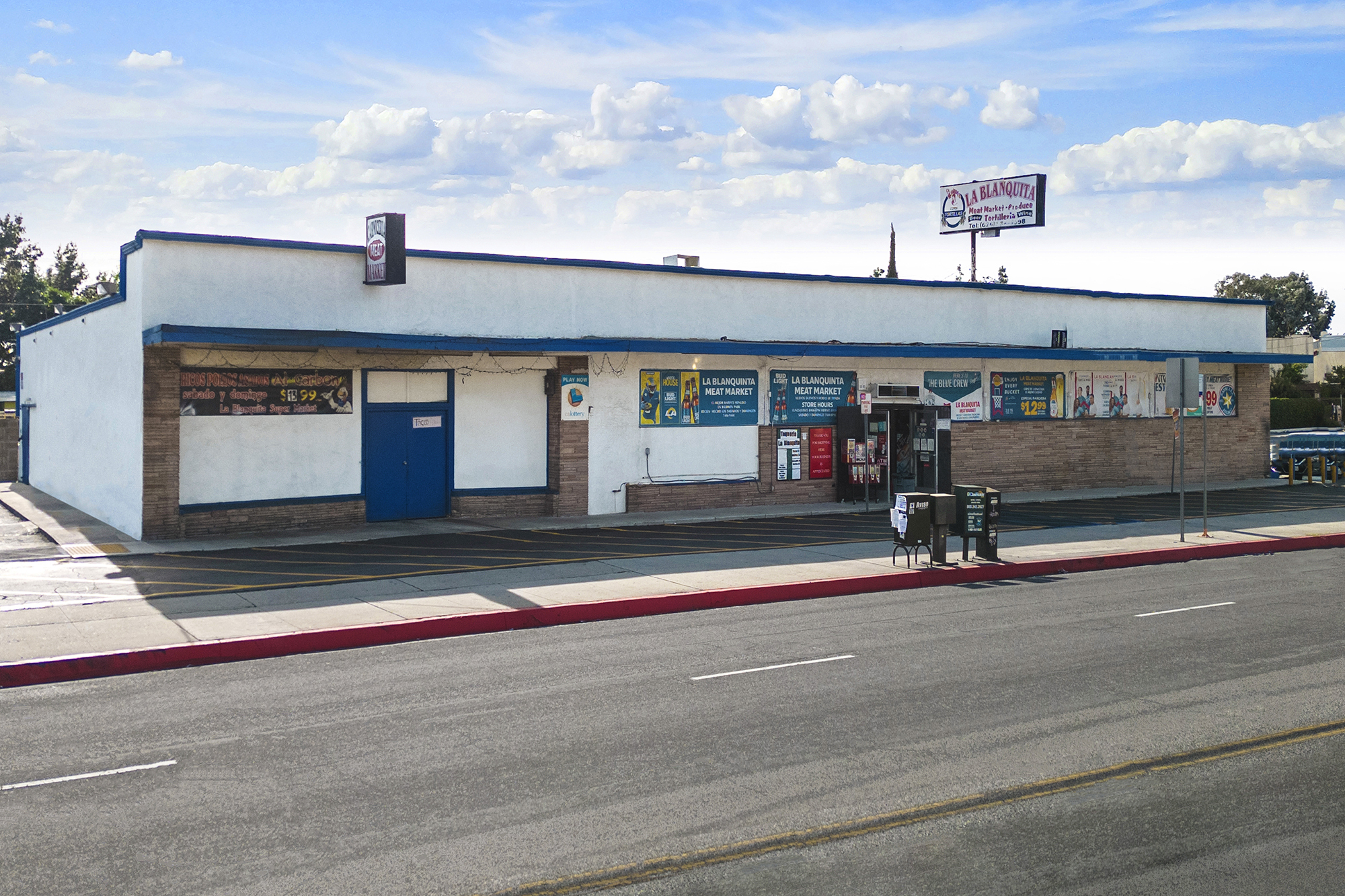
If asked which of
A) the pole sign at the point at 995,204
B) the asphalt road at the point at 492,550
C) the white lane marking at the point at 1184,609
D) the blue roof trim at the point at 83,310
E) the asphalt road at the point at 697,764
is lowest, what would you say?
the asphalt road at the point at 697,764

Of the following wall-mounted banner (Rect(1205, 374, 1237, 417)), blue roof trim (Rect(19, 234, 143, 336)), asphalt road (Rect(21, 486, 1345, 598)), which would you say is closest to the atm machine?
asphalt road (Rect(21, 486, 1345, 598))

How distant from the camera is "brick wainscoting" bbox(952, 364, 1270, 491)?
30.9 m

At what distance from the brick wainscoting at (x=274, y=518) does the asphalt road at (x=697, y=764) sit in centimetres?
957

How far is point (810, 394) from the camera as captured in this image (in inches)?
1097

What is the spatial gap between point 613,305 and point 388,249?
548 cm

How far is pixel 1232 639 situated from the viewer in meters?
12.7

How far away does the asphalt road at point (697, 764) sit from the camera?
A: 21.2ft

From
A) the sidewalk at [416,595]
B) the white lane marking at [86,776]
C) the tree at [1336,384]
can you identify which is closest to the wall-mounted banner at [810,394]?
the sidewalk at [416,595]

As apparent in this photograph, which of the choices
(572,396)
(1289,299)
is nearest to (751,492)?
(572,396)

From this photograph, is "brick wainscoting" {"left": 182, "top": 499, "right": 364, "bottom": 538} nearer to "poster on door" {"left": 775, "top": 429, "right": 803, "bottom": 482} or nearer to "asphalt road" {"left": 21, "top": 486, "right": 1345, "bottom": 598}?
"asphalt road" {"left": 21, "top": 486, "right": 1345, "bottom": 598}

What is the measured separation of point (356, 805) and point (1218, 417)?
111 feet

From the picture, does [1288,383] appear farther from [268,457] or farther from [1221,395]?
[268,457]

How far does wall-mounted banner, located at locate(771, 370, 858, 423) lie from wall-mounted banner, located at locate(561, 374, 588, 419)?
470 centimetres

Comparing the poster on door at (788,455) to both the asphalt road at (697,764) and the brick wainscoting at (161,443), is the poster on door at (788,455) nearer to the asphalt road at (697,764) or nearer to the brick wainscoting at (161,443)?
the brick wainscoting at (161,443)
